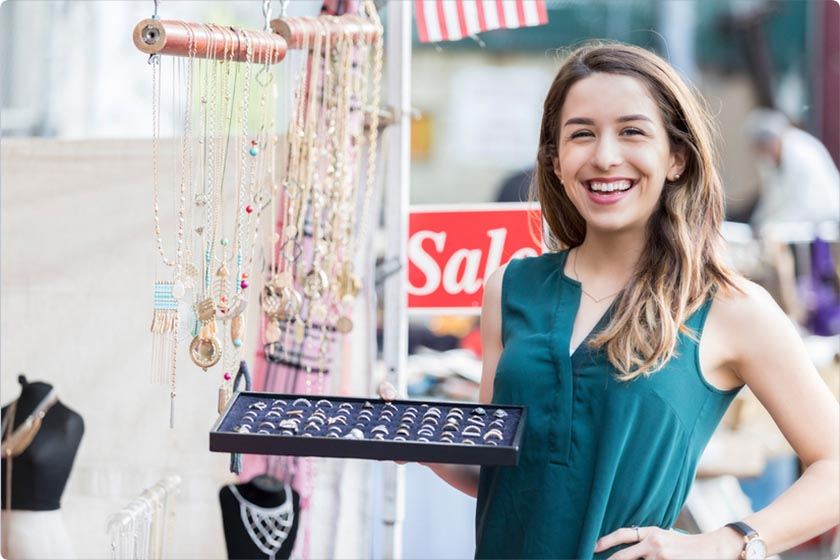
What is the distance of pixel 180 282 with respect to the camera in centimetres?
175

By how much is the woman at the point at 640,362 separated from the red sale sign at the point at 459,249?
105cm

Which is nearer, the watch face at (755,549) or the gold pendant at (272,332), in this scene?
the watch face at (755,549)

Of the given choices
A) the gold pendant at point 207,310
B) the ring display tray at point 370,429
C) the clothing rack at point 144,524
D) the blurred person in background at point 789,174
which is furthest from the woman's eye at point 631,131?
the blurred person in background at point 789,174

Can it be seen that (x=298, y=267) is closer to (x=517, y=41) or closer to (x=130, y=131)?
(x=130, y=131)

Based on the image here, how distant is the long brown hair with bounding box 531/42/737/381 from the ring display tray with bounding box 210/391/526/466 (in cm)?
20

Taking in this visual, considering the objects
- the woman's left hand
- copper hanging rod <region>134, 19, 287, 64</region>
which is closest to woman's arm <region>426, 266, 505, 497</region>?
the woman's left hand

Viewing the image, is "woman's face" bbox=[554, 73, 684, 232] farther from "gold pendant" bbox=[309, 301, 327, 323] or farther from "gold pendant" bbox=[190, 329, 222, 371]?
"gold pendant" bbox=[309, 301, 327, 323]

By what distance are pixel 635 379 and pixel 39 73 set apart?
1.80 metres

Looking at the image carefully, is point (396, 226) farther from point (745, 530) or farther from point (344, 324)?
point (745, 530)

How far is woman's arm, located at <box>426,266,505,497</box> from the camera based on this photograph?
173 cm

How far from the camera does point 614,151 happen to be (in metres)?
1.51

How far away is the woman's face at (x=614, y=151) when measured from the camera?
153 cm

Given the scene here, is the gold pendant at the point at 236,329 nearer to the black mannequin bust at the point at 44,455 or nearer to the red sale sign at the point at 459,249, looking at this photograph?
the black mannequin bust at the point at 44,455

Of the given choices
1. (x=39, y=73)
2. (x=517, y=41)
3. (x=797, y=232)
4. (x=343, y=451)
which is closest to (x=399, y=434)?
(x=343, y=451)
